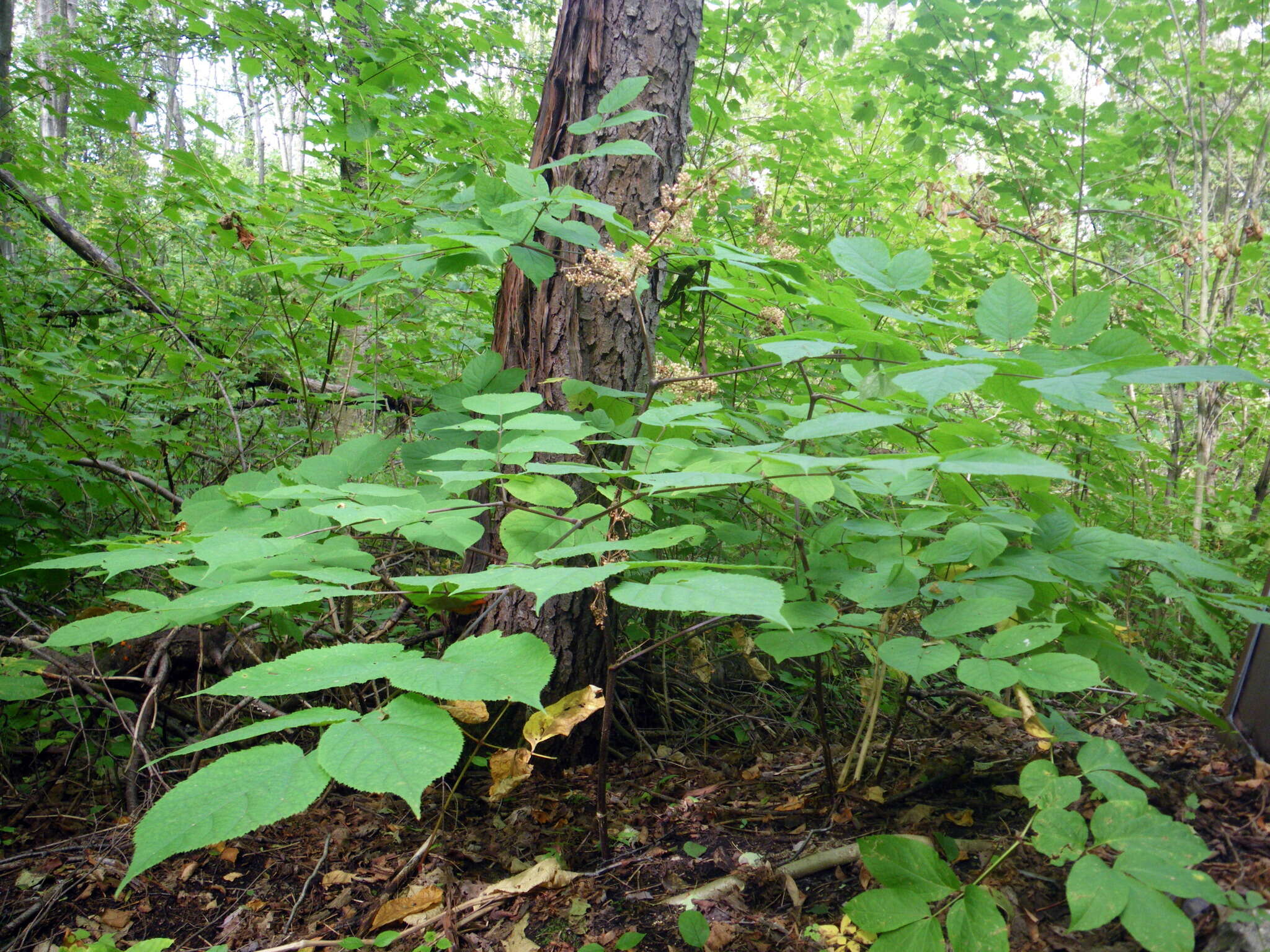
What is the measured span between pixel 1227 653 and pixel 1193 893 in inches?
25.4

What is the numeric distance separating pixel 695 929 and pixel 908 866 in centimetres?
47

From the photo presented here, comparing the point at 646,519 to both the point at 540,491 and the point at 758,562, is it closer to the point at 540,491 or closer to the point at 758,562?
the point at 540,491

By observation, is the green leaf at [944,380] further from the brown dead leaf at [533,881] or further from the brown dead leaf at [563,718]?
the brown dead leaf at [533,881]

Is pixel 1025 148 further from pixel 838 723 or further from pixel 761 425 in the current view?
pixel 838 723

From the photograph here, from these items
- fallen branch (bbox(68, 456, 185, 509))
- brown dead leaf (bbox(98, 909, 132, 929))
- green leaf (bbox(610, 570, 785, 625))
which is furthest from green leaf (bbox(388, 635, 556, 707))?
fallen branch (bbox(68, 456, 185, 509))

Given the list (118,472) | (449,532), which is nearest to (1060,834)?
(449,532)

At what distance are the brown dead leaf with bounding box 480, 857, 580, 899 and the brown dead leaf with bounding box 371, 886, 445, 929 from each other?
→ 11cm

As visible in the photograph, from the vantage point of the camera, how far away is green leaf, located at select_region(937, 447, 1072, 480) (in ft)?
2.54

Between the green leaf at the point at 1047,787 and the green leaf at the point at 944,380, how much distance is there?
1.98 ft

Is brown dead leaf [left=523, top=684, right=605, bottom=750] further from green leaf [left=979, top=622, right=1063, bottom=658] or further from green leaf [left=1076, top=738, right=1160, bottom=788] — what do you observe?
green leaf [left=1076, top=738, right=1160, bottom=788]

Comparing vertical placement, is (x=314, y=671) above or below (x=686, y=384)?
below

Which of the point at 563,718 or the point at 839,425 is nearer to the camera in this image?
the point at 839,425

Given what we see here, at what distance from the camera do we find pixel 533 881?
148cm

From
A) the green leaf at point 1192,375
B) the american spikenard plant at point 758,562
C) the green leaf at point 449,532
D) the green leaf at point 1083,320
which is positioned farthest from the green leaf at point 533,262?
the green leaf at point 1192,375
